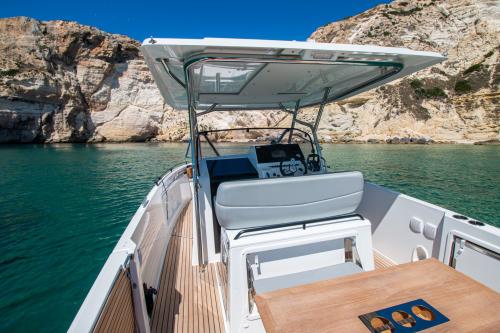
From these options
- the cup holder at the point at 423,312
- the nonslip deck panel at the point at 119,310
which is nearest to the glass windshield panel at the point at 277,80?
the nonslip deck panel at the point at 119,310

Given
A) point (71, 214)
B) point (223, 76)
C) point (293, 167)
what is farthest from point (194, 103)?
point (71, 214)

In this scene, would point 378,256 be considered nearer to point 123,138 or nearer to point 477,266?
point 477,266

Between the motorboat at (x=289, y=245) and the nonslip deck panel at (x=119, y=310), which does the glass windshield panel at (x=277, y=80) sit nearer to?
the motorboat at (x=289, y=245)

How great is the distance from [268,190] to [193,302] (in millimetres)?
1622

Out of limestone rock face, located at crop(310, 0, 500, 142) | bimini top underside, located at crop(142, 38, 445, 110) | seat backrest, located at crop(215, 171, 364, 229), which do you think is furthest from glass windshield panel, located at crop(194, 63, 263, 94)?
limestone rock face, located at crop(310, 0, 500, 142)

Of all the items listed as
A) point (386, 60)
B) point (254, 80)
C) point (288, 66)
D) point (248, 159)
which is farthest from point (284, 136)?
point (386, 60)

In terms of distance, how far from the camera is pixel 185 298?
2.91 meters

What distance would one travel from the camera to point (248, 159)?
4.67 metres

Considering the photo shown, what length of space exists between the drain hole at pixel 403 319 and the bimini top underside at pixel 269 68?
1.96 meters

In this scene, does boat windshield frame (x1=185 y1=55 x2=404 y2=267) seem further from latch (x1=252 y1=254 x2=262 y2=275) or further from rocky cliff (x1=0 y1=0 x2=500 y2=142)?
rocky cliff (x1=0 y1=0 x2=500 y2=142)

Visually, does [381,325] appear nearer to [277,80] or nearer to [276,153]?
[277,80]

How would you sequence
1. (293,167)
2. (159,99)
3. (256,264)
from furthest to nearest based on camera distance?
(159,99), (293,167), (256,264)

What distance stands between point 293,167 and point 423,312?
3.04 meters

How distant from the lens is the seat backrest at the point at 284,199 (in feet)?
7.30
